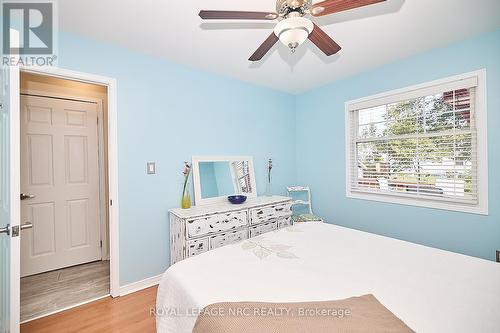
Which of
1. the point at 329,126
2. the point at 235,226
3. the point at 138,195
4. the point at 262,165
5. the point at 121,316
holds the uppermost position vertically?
the point at 329,126

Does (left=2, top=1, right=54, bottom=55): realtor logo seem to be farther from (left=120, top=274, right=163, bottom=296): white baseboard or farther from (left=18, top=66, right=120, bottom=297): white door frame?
(left=120, top=274, right=163, bottom=296): white baseboard

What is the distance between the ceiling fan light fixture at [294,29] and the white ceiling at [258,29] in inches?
21.6

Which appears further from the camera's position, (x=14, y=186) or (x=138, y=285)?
(x=138, y=285)

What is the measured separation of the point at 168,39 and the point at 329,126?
239 cm

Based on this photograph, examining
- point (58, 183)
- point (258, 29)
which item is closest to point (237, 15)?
point (258, 29)

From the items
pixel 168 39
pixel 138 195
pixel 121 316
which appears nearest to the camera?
pixel 121 316

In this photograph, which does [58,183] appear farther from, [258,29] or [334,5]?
[334,5]

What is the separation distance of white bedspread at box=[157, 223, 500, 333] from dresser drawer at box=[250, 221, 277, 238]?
1.12 m

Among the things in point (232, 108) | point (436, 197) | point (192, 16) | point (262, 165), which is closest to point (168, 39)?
point (192, 16)

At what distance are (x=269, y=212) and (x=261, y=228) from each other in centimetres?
23

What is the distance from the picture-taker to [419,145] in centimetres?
258

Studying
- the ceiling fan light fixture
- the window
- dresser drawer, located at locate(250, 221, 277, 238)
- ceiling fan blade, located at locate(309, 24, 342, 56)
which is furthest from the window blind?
the ceiling fan light fixture

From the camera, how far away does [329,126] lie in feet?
11.2

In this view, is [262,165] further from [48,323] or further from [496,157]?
[48,323]
